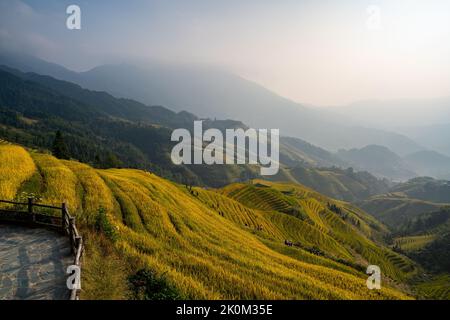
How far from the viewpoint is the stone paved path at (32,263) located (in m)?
13.1

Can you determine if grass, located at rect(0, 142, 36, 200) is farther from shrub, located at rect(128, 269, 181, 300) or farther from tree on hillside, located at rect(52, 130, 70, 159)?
tree on hillside, located at rect(52, 130, 70, 159)

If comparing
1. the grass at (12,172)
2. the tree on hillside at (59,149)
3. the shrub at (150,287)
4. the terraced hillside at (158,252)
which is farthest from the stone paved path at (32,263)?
the tree on hillside at (59,149)

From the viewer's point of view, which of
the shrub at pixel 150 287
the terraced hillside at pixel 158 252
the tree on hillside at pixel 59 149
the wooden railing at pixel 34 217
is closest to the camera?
the shrub at pixel 150 287

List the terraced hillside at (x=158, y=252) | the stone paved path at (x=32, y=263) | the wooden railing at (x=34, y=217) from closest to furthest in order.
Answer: the stone paved path at (x=32, y=263)
the terraced hillside at (x=158, y=252)
the wooden railing at (x=34, y=217)

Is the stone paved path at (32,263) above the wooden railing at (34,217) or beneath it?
beneath

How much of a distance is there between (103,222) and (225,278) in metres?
10.1

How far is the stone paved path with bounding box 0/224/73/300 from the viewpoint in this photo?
13062 mm

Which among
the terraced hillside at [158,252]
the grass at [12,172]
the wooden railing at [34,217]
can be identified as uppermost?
the grass at [12,172]

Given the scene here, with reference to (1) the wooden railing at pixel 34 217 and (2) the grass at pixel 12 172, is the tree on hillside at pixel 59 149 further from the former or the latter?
(1) the wooden railing at pixel 34 217

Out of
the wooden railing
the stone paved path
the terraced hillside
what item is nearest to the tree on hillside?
the terraced hillside

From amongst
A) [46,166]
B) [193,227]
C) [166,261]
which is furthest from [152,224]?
[46,166]
